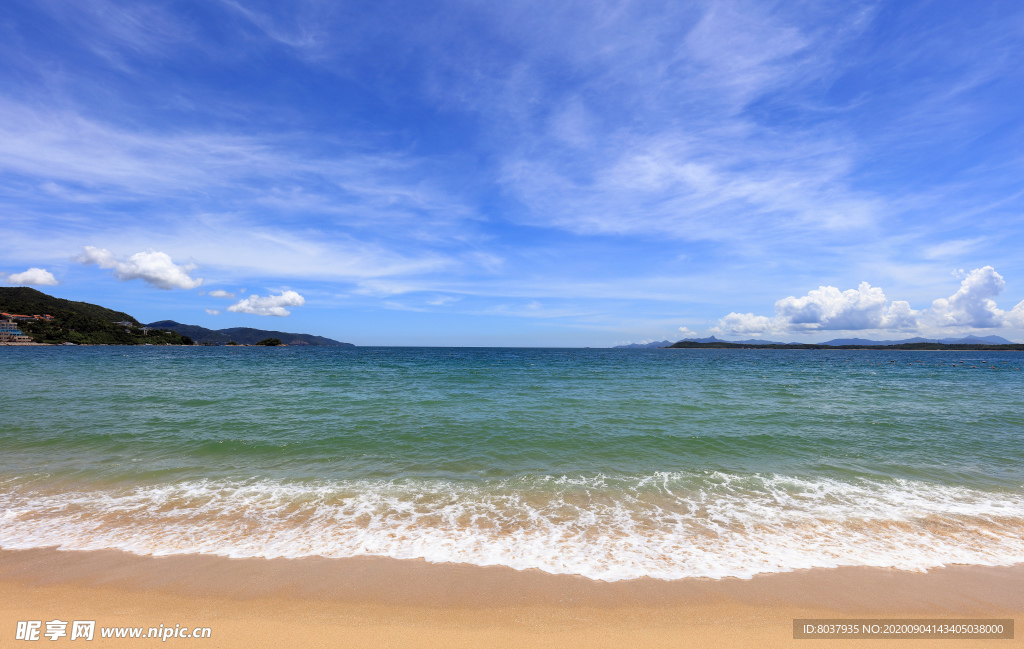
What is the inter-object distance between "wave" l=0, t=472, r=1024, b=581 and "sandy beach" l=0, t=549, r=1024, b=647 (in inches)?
12.5

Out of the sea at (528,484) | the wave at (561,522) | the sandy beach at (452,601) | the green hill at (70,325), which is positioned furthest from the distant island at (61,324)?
the sandy beach at (452,601)

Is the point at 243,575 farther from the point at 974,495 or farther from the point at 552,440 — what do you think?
the point at 974,495

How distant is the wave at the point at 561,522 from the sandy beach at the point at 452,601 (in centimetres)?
32

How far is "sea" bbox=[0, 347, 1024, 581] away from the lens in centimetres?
607

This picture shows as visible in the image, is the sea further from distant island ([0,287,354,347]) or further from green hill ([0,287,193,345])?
green hill ([0,287,193,345])

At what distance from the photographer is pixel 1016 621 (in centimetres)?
442

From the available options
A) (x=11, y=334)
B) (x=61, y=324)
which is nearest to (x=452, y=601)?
(x=11, y=334)

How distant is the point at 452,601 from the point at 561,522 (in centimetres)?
278

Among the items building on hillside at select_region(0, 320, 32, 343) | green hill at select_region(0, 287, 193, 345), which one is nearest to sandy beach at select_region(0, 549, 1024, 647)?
building on hillside at select_region(0, 320, 32, 343)

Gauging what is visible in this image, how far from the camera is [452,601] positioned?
4.71 metres

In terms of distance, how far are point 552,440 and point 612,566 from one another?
24.1 ft

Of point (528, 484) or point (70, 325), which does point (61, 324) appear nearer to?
point (70, 325)

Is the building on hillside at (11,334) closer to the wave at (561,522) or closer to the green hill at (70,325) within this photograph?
the green hill at (70,325)

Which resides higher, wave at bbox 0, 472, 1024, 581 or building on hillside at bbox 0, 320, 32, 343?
building on hillside at bbox 0, 320, 32, 343
